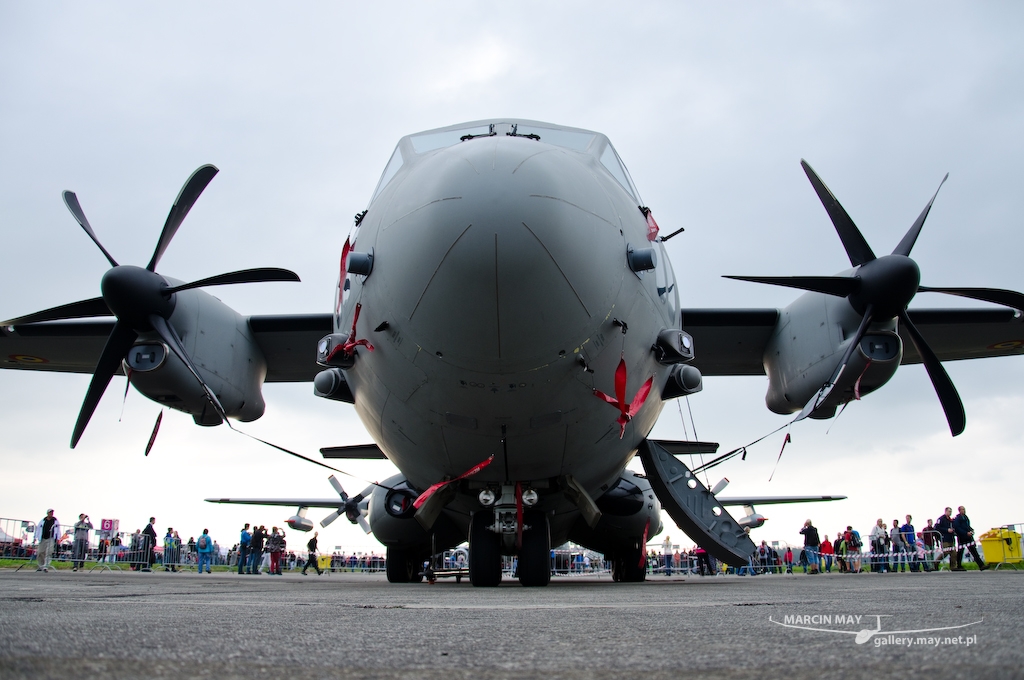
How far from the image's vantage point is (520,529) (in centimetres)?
740

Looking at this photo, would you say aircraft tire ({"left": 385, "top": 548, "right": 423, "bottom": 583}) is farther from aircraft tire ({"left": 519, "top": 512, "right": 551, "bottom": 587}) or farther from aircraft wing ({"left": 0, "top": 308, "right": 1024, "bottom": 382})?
aircraft tire ({"left": 519, "top": 512, "right": 551, "bottom": 587})

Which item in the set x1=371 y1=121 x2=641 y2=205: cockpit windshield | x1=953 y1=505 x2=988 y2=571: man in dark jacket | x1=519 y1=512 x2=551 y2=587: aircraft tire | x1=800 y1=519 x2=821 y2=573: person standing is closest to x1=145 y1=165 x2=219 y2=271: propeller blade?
x1=371 y1=121 x2=641 y2=205: cockpit windshield

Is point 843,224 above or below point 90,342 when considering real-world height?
above

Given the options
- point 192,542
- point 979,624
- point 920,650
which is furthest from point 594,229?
point 192,542

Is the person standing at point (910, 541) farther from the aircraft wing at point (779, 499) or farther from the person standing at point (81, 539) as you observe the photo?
the person standing at point (81, 539)

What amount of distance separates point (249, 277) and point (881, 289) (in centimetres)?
746

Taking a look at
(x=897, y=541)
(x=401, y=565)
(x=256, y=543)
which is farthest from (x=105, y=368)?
(x=897, y=541)

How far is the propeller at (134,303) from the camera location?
8086mm

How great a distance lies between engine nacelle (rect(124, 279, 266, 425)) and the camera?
8.27 meters

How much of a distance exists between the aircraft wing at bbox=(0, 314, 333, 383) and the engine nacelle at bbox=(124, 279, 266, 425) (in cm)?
37

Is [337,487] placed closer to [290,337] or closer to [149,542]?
[149,542]

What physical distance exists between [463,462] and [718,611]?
392cm

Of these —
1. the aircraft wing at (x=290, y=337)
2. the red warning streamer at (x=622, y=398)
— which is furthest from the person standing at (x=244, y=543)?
the red warning streamer at (x=622, y=398)

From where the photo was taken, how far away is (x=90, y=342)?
10719 millimetres
